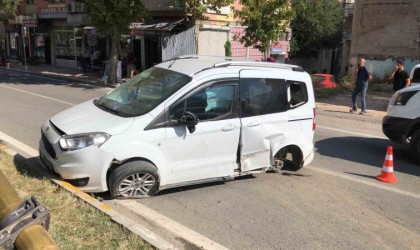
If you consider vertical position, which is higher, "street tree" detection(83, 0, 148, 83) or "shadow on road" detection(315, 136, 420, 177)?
"street tree" detection(83, 0, 148, 83)

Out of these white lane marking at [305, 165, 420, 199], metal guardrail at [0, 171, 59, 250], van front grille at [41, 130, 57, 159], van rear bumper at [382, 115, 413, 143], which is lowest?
white lane marking at [305, 165, 420, 199]

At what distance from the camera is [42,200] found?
4.91 metres

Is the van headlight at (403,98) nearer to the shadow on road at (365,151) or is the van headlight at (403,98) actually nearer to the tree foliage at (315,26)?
the shadow on road at (365,151)

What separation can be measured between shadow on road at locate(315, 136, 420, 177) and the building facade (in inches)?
499

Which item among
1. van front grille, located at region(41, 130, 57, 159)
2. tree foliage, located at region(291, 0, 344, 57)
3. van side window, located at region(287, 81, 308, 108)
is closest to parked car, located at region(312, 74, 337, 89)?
tree foliage, located at region(291, 0, 344, 57)

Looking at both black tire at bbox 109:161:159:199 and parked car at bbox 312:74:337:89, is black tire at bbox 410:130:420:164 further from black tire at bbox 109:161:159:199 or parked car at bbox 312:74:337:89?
parked car at bbox 312:74:337:89

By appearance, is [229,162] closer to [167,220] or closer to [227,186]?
[227,186]

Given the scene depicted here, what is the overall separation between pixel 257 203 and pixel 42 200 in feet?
8.87

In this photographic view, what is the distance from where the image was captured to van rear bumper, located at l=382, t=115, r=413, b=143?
8156 millimetres

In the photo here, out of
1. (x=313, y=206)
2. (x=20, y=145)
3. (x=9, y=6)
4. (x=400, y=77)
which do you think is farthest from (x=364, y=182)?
(x=9, y=6)

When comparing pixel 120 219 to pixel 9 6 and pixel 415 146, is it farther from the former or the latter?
pixel 9 6

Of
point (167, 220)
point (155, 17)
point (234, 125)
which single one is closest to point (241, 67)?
point (234, 125)

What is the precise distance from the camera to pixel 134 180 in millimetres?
5371

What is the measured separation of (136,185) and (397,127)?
5.51 metres
